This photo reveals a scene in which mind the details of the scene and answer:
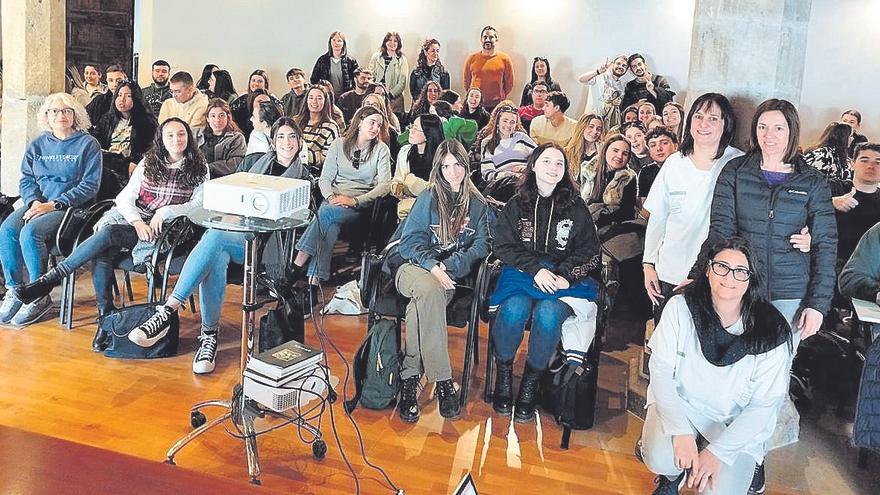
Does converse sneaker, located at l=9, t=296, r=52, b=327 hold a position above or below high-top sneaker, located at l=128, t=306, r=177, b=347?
below

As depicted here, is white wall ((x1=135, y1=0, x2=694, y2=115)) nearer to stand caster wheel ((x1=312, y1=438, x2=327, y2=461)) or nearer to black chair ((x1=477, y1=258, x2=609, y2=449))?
black chair ((x1=477, y1=258, x2=609, y2=449))

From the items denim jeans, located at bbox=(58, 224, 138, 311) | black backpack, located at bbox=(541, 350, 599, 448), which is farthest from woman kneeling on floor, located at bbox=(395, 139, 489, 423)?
denim jeans, located at bbox=(58, 224, 138, 311)

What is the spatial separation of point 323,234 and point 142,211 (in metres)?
1.03

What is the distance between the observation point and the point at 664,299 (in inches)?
148

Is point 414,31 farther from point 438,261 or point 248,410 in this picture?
point 248,410

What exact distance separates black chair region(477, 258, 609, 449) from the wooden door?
7898mm

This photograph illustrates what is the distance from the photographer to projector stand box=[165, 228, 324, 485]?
3.31 m

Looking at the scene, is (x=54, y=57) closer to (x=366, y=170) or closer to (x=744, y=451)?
(x=366, y=170)

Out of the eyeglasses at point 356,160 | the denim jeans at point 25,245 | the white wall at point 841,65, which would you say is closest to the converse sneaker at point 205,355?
the denim jeans at point 25,245

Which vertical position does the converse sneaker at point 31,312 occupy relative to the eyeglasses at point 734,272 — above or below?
below

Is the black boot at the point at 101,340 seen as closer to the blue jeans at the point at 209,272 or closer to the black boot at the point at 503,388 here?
the blue jeans at the point at 209,272

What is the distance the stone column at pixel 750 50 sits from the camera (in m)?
3.81

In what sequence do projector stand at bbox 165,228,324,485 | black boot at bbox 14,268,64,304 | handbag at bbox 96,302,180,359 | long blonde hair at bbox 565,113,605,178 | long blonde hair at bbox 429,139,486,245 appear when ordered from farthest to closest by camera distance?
long blonde hair at bbox 565,113,605,178 < black boot at bbox 14,268,64,304 < handbag at bbox 96,302,180,359 < long blonde hair at bbox 429,139,486,245 < projector stand at bbox 165,228,324,485

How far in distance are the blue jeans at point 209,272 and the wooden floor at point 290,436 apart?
0.25 meters
